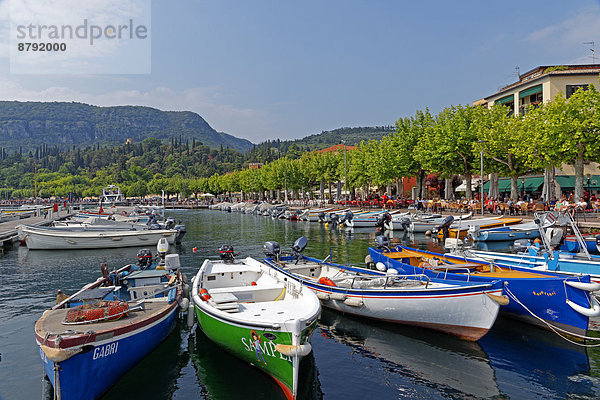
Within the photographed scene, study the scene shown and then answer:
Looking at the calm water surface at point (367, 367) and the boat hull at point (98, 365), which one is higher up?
the boat hull at point (98, 365)

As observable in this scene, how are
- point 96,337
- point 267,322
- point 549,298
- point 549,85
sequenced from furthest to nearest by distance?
point 549,85 < point 549,298 < point 267,322 < point 96,337

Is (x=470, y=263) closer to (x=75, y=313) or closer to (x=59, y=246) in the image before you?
(x=75, y=313)

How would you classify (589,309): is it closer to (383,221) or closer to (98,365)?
(98,365)

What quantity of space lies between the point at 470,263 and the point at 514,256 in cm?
346

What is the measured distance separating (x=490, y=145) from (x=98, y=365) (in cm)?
3958

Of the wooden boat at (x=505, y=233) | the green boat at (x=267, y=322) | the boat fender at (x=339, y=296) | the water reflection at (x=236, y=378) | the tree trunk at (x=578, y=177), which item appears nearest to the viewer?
the green boat at (x=267, y=322)

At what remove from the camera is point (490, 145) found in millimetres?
39500

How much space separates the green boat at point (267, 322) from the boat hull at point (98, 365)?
1671 mm

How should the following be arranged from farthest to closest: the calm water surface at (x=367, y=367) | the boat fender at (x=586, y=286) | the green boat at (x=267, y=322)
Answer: the boat fender at (x=586, y=286) → the calm water surface at (x=367, y=367) → the green boat at (x=267, y=322)

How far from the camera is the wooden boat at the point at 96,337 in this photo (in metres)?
7.35

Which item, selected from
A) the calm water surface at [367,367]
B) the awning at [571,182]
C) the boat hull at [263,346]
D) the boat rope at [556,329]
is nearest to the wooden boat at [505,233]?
the awning at [571,182]

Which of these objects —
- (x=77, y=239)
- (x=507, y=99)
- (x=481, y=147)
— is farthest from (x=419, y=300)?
(x=507, y=99)

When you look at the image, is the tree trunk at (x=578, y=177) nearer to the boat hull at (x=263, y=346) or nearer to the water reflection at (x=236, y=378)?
the water reflection at (x=236, y=378)

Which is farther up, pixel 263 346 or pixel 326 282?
pixel 326 282
